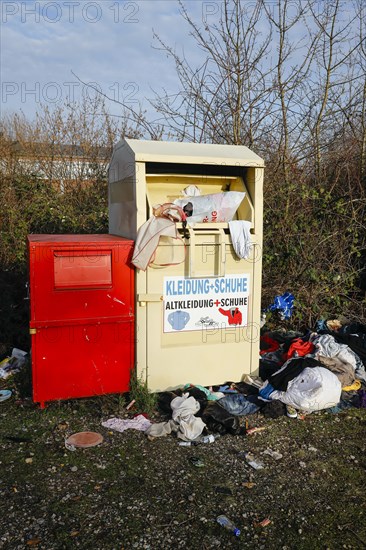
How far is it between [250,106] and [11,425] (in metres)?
5.34

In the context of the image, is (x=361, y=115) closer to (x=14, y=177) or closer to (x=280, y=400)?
(x=280, y=400)

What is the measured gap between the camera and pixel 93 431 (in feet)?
12.1

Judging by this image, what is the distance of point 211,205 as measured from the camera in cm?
425

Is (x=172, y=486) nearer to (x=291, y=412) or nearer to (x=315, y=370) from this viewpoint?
(x=291, y=412)

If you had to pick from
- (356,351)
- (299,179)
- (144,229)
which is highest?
(299,179)

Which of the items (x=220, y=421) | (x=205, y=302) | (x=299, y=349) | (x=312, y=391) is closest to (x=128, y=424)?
(x=220, y=421)

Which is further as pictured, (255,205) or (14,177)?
(14,177)

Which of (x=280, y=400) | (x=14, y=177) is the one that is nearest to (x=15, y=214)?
(x=14, y=177)

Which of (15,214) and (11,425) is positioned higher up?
(15,214)

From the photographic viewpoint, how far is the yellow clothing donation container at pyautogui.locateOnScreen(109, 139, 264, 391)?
13.2 ft

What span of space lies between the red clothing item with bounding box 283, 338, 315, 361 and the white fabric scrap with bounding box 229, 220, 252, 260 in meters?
1.22

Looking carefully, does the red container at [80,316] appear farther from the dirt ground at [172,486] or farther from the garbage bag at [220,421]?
the garbage bag at [220,421]

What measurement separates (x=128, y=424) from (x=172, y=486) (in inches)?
34.7

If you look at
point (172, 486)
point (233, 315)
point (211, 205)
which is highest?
point (211, 205)
